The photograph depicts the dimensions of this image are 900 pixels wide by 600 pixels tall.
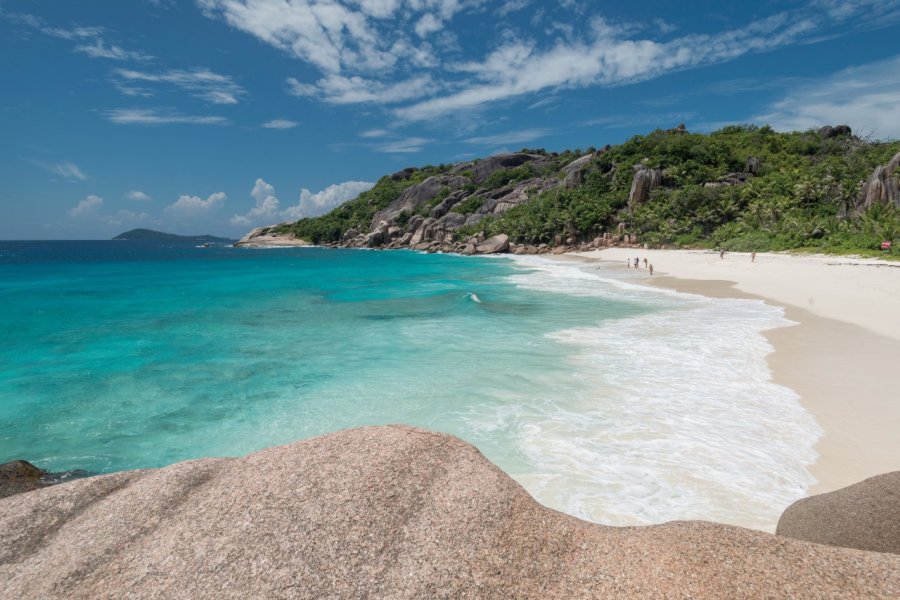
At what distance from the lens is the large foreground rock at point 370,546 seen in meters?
2.33

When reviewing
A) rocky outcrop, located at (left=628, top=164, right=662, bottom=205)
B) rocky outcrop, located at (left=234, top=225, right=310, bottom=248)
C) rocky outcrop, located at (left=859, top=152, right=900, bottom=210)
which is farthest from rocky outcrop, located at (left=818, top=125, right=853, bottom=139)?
rocky outcrop, located at (left=234, top=225, right=310, bottom=248)

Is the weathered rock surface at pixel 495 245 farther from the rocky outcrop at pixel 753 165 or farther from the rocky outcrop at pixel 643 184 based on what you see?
the rocky outcrop at pixel 753 165

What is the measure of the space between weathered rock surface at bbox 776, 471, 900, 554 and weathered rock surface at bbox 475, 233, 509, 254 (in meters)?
75.1

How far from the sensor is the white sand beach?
7199mm

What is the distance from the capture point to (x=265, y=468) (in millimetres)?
3250

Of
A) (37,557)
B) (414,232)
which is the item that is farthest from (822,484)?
(414,232)

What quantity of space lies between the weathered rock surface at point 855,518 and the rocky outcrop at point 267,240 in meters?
140

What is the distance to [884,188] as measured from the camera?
41156 millimetres

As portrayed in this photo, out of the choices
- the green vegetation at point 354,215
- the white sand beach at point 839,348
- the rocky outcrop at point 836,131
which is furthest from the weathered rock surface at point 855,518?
the green vegetation at point 354,215

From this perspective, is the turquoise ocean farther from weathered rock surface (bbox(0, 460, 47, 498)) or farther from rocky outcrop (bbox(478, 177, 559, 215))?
rocky outcrop (bbox(478, 177, 559, 215))

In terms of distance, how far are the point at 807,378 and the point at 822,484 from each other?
16.5 ft

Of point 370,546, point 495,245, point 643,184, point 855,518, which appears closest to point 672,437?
point 855,518

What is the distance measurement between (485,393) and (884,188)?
5035cm

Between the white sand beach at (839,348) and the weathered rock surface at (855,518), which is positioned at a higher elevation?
the weathered rock surface at (855,518)
